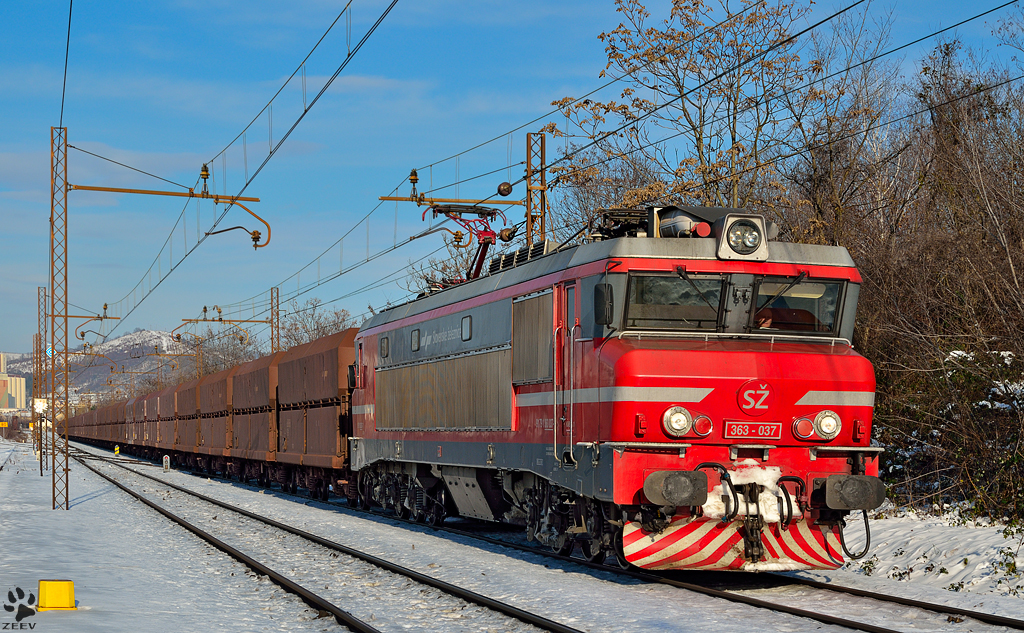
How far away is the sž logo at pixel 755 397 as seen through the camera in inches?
441

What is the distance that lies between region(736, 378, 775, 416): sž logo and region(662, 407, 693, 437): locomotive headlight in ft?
2.20

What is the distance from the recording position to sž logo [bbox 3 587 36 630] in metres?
10.3

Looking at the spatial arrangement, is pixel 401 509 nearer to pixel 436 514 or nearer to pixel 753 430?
pixel 436 514

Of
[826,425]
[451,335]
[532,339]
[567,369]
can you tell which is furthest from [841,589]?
[451,335]

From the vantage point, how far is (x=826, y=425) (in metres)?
11.4

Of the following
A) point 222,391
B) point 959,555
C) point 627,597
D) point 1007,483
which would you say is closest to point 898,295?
point 1007,483

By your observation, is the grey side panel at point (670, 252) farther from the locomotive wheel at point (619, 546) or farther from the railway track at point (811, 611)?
the railway track at point (811, 611)

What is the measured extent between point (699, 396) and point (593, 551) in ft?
9.16

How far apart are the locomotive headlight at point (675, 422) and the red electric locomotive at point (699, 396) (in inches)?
0.6

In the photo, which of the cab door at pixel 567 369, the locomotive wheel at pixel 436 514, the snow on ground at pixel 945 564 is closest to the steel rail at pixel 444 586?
the cab door at pixel 567 369

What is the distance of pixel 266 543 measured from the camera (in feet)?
57.5

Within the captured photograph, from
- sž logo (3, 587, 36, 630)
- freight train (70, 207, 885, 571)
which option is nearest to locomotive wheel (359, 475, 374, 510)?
freight train (70, 207, 885, 571)

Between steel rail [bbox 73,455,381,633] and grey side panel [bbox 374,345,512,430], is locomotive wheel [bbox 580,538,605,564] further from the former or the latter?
steel rail [bbox 73,455,381,633]

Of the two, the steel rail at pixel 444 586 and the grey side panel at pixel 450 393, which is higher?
the grey side panel at pixel 450 393
